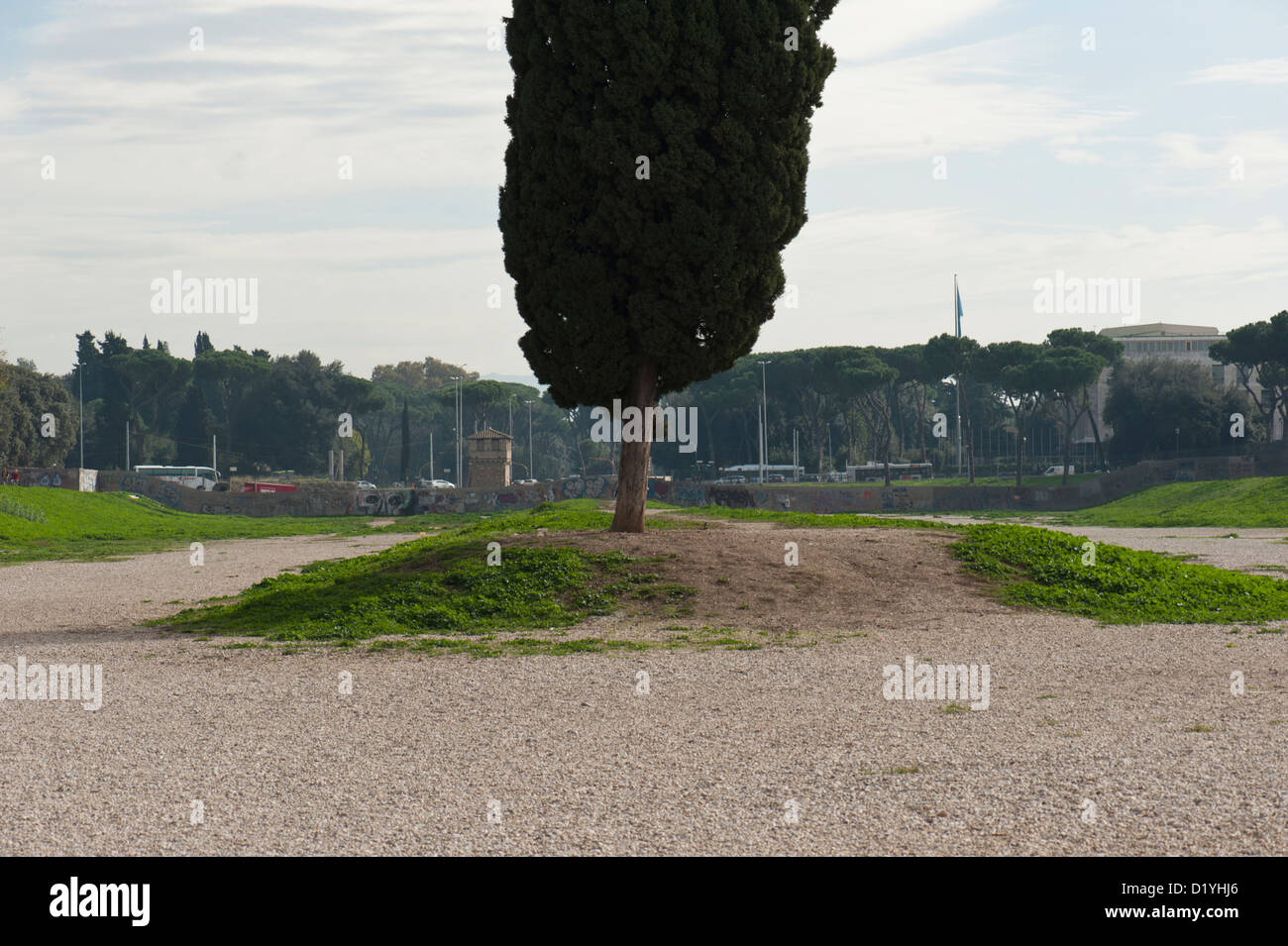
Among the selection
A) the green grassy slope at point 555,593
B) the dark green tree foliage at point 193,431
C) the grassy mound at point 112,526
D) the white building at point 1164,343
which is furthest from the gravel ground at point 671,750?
the white building at point 1164,343

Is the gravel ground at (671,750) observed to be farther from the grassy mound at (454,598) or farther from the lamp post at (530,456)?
the lamp post at (530,456)

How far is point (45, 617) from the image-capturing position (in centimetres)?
1641

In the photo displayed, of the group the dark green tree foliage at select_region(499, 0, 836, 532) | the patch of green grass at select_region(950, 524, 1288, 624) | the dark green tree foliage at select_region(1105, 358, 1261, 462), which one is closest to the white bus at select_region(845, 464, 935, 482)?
the dark green tree foliage at select_region(1105, 358, 1261, 462)

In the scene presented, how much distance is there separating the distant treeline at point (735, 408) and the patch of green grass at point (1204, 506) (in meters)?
16.7

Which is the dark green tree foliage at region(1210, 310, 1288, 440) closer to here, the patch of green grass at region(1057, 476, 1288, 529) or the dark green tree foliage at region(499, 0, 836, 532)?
the patch of green grass at region(1057, 476, 1288, 529)

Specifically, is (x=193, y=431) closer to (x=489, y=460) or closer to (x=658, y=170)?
(x=489, y=460)

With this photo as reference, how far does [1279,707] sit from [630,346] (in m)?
10.6

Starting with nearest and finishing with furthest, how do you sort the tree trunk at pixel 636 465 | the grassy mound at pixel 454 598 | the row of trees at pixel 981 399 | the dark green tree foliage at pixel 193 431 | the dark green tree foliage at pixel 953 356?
1. the grassy mound at pixel 454 598
2. the tree trunk at pixel 636 465
3. the row of trees at pixel 981 399
4. the dark green tree foliage at pixel 953 356
5. the dark green tree foliage at pixel 193 431

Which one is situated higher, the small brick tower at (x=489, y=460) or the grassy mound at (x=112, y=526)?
the small brick tower at (x=489, y=460)

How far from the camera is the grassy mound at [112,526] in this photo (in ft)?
110

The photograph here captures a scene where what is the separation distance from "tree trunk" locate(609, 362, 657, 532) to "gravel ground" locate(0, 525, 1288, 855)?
4.88m

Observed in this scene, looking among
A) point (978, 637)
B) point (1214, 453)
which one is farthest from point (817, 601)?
point (1214, 453)

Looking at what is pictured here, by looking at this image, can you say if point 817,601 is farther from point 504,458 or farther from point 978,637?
point 504,458

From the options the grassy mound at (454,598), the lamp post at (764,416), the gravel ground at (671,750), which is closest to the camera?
the gravel ground at (671,750)
